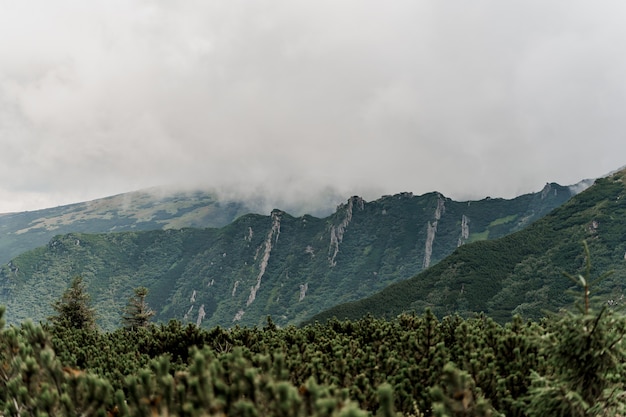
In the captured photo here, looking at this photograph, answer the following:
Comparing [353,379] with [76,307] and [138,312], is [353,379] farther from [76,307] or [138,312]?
[138,312]

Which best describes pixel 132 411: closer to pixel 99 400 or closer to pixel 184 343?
pixel 99 400

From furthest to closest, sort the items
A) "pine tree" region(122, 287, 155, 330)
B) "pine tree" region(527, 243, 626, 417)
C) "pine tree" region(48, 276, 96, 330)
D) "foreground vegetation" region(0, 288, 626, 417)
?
"pine tree" region(122, 287, 155, 330) < "pine tree" region(48, 276, 96, 330) < "pine tree" region(527, 243, 626, 417) < "foreground vegetation" region(0, 288, 626, 417)

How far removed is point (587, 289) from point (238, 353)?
7.35 m

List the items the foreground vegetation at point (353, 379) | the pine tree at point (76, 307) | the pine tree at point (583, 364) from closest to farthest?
the foreground vegetation at point (353, 379)
the pine tree at point (583, 364)
the pine tree at point (76, 307)

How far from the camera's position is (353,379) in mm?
9680

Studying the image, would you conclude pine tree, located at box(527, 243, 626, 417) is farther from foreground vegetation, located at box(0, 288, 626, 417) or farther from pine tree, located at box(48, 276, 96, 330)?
pine tree, located at box(48, 276, 96, 330)

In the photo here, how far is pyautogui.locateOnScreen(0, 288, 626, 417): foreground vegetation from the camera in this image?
5.73m

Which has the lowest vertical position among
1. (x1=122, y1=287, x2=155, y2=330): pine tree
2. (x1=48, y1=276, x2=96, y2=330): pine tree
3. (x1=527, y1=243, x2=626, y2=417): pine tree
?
(x1=122, y1=287, x2=155, y2=330): pine tree

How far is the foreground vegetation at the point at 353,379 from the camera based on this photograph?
5.73 metres

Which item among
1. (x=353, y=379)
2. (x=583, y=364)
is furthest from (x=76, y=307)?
(x=583, y=364)

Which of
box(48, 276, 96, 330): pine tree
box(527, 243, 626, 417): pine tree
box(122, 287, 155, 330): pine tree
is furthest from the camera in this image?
box(122, 287, 155, 330): pine tree

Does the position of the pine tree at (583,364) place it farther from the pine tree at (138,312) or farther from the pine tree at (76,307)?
the pine tree at (138,312)

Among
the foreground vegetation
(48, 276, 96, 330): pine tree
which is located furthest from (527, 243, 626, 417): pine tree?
(48, 276, 96, 330): pine tree

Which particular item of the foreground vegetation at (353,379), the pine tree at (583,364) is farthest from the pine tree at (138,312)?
the pine tree at (583,364)
